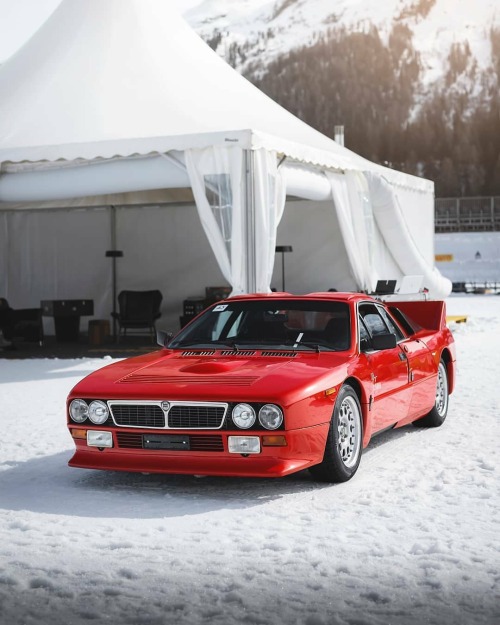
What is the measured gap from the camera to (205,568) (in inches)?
179

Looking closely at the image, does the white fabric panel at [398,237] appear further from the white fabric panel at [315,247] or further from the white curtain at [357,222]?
the white fabric panel at [315,247]

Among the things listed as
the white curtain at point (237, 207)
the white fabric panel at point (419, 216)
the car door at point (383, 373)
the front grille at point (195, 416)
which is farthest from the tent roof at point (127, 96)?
the front grille at point (195, 416)

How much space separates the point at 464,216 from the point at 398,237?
81.1 m

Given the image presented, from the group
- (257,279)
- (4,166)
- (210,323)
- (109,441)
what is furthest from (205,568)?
(4,166)

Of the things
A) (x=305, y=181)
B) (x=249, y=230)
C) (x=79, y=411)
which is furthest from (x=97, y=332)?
(x=79, y=411)

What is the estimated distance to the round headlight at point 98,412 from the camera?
6.18 meters

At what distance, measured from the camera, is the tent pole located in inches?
567

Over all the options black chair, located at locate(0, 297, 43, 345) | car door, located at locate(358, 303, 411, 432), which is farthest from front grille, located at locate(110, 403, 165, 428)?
black chair, located at locate(0, 297, 43, 345)

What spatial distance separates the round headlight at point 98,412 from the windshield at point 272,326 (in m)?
1.16

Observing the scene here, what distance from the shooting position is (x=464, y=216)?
325 ft

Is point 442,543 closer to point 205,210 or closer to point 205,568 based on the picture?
point 205,568

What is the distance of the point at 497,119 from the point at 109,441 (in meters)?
181

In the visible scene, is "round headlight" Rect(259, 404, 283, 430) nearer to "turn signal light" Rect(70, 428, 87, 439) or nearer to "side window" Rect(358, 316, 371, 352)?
"turn signal light" Rect(70, 428, 87, 439)

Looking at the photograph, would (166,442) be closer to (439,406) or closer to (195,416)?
(195,416)
